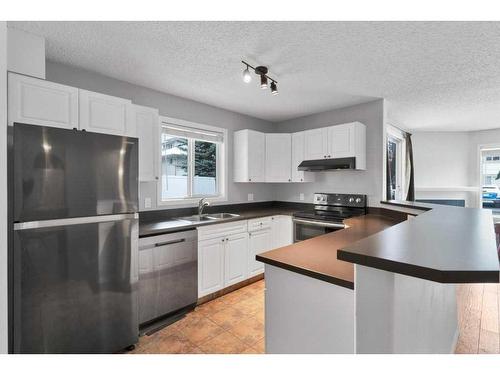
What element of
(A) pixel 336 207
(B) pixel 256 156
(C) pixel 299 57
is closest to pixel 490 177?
(A) pixel 336 207

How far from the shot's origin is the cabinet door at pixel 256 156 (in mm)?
3773

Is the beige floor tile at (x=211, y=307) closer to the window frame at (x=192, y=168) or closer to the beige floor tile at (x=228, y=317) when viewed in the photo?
the beige floor tile at (x=228, y=317)

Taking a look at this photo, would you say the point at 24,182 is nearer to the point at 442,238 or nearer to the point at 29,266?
the point at 29,266

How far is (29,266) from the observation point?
1533 mm

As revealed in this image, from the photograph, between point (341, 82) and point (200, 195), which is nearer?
point (341, 82)

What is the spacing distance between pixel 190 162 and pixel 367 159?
2.45 m

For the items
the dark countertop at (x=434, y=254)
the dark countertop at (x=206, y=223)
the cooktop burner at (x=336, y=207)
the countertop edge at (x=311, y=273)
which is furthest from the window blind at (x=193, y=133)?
the dark countertop at (x=434, y=254)

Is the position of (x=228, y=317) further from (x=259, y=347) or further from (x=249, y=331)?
(x=259, y=347)

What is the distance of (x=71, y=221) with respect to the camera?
5.52ft

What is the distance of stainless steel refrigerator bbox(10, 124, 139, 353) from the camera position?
1523mm

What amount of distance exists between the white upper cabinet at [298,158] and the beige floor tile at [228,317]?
83.4 inches
